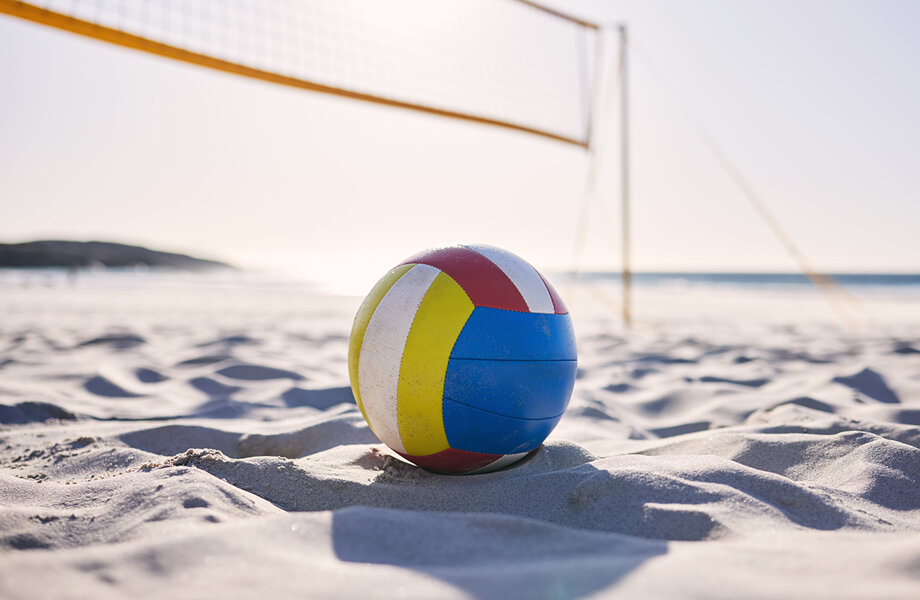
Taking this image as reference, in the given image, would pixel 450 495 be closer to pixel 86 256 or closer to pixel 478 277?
pixel 478 277

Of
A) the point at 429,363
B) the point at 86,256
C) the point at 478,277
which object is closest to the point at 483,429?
the point at 429,363

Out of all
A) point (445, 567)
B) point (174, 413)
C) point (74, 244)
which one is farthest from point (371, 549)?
point (74, 244)

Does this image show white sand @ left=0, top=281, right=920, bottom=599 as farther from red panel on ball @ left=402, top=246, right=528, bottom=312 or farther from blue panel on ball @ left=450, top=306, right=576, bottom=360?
red panel on ball @ left=402, top=246, right=528, bottom=312

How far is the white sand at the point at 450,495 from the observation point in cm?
112

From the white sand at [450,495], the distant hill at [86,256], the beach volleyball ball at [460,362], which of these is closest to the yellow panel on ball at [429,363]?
the beach volleyball ball at [460,362]

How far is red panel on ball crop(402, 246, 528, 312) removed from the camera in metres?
1.90

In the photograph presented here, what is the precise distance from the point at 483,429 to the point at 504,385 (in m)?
0.16

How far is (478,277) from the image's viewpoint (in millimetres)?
1931

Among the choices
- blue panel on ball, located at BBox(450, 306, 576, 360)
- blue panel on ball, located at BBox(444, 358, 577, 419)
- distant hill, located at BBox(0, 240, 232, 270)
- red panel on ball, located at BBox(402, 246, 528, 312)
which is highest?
red panel on ball, located at BBox(402, 246, 528, 312)

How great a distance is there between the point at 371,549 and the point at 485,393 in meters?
0.65

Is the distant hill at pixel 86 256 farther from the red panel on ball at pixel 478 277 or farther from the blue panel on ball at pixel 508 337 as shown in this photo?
the blue panel on ball at pixel 508 337

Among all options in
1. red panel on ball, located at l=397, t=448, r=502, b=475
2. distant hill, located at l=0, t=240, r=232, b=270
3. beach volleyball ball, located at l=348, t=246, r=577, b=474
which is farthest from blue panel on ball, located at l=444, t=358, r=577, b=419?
distant hill, located at l=0, t=240, r=232, b=270

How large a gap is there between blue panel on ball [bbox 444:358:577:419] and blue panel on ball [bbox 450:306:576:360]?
0.02 meters

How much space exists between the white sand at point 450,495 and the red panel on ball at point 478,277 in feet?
1.82
